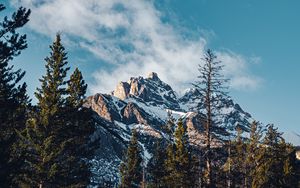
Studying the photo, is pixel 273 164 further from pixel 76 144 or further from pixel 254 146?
pixel 76 144

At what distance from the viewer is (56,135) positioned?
3678 cm

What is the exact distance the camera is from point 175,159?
52812 mm

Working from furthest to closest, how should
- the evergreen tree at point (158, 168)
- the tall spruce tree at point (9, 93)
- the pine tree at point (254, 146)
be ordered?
the evergreen tree at point (158, 168) < the pine tree at point (254, 146) < the tall spruce tree at point (9, 93)

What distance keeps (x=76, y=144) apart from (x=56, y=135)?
303 centimetres

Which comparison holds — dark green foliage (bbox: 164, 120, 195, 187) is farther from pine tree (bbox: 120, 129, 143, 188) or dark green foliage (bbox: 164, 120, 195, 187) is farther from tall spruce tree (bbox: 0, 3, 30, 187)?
tall spruce tree (bbox: 0, 3, 30, 187)

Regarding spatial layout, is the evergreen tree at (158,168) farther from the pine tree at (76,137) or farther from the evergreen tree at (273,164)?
the pine tree at (76,137)

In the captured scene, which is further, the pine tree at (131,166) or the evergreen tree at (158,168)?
the pine tree at (131,166)

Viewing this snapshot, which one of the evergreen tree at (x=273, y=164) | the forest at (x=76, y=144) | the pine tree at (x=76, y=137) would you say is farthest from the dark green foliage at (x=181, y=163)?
the pine tree at (x=76, y=137)

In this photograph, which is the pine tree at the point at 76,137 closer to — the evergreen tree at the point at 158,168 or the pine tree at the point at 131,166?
the evergreen tree at the point at 158,168

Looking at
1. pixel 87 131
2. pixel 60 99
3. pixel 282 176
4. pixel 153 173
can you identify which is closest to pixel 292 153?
pixel 282 176

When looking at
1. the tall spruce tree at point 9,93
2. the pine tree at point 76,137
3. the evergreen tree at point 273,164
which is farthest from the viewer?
the evergreen tree at point 273,164

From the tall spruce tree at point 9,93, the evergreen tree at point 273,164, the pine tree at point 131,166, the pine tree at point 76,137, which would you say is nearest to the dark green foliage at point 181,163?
the evergreen tree at point 273,164

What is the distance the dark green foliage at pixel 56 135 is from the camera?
36000mm

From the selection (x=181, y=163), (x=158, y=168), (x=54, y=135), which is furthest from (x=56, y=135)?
(x=158, y=168)
